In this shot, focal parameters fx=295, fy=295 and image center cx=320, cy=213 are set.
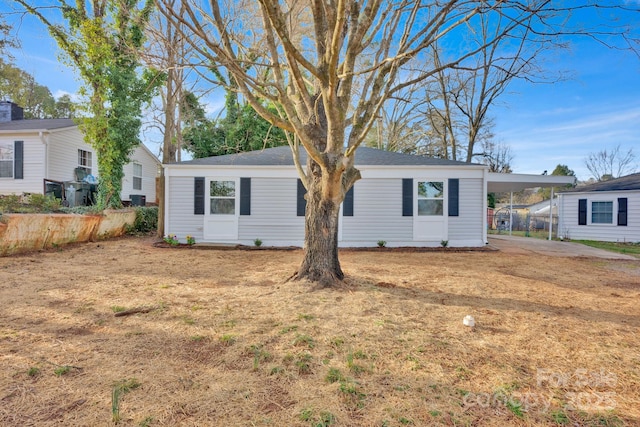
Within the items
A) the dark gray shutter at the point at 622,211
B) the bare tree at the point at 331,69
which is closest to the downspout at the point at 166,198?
the bare tree at the point at 331,69

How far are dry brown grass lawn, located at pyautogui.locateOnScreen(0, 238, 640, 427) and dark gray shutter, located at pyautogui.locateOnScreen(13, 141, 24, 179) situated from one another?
10.3m

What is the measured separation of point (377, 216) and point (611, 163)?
34315 millimetres

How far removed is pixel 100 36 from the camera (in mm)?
9469

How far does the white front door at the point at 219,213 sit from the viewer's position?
9328mm

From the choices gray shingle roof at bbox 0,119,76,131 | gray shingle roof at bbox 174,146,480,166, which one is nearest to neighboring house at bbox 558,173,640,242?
gray shingle roof at bbox 174,146,480,166

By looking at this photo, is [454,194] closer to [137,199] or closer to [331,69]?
[331,69]

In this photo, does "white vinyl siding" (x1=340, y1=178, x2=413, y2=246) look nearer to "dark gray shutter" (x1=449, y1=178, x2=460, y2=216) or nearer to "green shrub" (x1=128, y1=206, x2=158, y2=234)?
"dark gray shutter" (x1=449, y1=178, x2=460, y2=216)

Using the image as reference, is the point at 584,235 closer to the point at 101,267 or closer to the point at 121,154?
the point at 101,267

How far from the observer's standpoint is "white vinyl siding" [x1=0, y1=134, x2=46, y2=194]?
11828 millimetres

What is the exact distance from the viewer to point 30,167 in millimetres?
11875

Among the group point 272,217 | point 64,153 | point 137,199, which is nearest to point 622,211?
point 272,217

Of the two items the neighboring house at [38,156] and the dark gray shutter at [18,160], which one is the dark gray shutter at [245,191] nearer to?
the neighboring house at [38,156]

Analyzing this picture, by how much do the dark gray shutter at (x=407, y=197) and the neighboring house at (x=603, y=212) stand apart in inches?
384

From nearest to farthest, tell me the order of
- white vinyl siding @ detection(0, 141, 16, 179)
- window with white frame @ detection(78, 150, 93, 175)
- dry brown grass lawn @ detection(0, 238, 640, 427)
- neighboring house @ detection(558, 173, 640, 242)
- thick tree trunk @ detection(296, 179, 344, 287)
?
dry brown grass lawn @ detection(0, 238, 640, 427), thick tree trunk @ detection(296, 179, 344, 287), white vinyl siding @ detection(0, 141, 16, 179), neighboring house @ detection(558, 173, 640, 242), window with white frame @ detection(78, 150, 93, 175)
